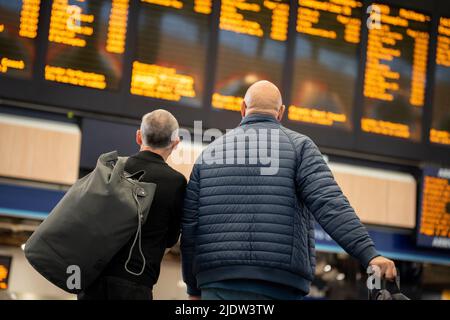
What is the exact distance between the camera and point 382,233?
658 cm

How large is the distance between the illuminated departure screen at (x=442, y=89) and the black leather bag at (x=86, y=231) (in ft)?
13.9

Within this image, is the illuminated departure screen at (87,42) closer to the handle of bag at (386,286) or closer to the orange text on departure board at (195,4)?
the orange text on departure board at (195,4)

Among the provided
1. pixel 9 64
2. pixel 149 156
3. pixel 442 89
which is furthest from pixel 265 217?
pixel 442 89

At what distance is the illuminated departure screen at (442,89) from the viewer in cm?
664

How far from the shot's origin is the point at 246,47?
19.6ft

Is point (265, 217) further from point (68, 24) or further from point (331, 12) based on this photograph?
point (331, 12)

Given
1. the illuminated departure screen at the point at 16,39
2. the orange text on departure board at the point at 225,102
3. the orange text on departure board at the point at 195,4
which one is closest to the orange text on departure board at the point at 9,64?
the illuminated departure screen at the point at 16,39

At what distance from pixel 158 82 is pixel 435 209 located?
8.43ft

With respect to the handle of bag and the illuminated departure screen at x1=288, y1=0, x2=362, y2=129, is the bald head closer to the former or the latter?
the handle of bag
